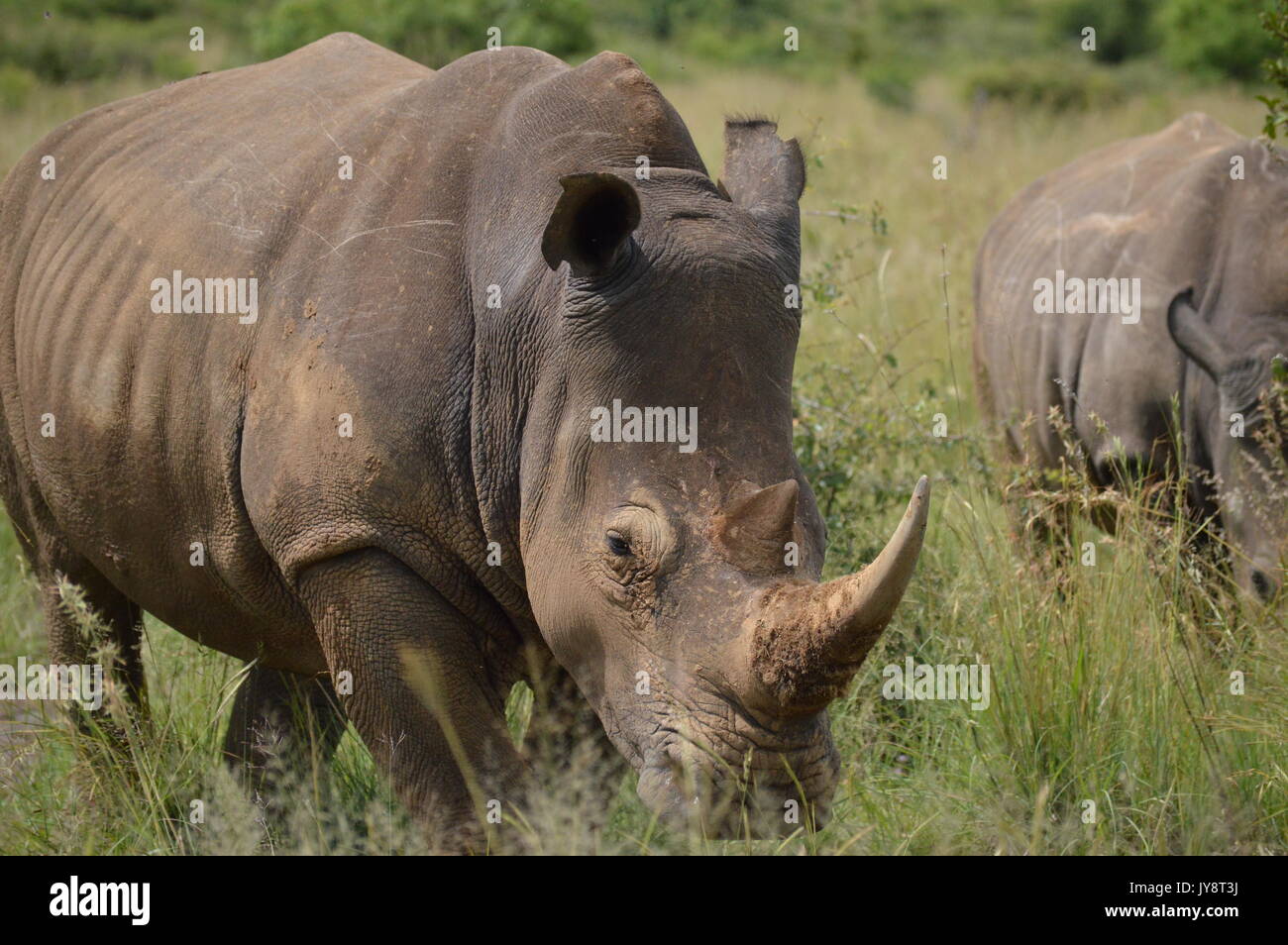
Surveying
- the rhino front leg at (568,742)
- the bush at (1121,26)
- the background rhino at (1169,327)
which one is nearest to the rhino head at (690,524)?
the rhino front leg at (568,742)

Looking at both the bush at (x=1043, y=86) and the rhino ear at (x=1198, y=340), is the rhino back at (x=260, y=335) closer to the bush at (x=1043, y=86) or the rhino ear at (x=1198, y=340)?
the rhino ear at (x=1198, y=340)

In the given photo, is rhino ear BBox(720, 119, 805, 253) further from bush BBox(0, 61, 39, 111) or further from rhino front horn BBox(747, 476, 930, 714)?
bush BBox(0, 61, 39, 111)

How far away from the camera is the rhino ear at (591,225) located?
3602mm

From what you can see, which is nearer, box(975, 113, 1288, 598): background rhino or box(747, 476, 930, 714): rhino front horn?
box(747, 476, 930, 714): rhino front horn

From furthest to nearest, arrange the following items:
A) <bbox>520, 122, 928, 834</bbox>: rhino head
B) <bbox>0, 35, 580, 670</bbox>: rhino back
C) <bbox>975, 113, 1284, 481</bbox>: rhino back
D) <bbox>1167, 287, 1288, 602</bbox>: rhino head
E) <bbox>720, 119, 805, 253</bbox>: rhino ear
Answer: <bbox>975, 113, 1284, 481</bbox>: rhino back → <bbox>1167, 287, 1288, 602</bbox>: rhino head → <bbox>720, 119, 805, 253</bbox>: rhino ear → <bbox>0, 35, 580, 670</bbox>: rhino back → <bbox>520, 122, 928, 834</bbox>: rhino head

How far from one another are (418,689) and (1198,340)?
3885mm

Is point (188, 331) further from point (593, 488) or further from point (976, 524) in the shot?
point (976, 524)

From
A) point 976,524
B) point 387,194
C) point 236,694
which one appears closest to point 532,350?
point 387,194

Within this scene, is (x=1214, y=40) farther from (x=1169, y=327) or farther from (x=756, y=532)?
(x=756, y=532)

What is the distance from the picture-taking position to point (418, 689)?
396 cm

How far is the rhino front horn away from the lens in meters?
3.23

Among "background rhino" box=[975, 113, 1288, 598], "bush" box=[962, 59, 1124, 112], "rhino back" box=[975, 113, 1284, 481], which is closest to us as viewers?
"background rhino" box=[975, 113, 1288, 598]

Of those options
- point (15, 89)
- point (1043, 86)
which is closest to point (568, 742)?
point (15, 89)

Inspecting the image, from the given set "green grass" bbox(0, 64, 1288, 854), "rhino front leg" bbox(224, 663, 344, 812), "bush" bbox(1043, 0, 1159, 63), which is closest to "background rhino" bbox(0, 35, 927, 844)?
"green grass" bbox(0, 64, 1288, 854)
